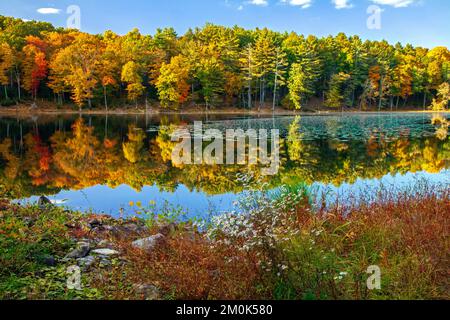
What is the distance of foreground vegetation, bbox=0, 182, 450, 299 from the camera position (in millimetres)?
4258

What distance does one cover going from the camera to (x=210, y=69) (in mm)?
54469

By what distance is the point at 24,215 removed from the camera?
7438mm

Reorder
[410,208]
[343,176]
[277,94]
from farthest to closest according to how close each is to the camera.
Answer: [277,94] → [343,176] → [410,208]

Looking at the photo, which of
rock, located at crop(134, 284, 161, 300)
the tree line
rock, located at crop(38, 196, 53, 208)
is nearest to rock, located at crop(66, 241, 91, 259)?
rock, located at crop(134, 284, 161, 300)

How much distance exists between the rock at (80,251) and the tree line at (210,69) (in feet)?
151

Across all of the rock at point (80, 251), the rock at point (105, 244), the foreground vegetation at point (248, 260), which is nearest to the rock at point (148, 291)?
the foreground vegetation at point (248, 260)

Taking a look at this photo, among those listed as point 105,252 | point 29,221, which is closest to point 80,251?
point 105,252

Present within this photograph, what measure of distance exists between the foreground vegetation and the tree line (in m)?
46.1

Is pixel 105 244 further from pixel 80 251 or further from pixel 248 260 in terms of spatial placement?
pixel 248 260

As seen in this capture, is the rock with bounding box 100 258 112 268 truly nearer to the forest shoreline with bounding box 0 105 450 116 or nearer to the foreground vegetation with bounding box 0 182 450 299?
the foreground vegetation with bounding box 0 182 450 299

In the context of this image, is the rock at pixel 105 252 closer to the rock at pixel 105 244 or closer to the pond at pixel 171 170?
the rock at pixel 105 244
